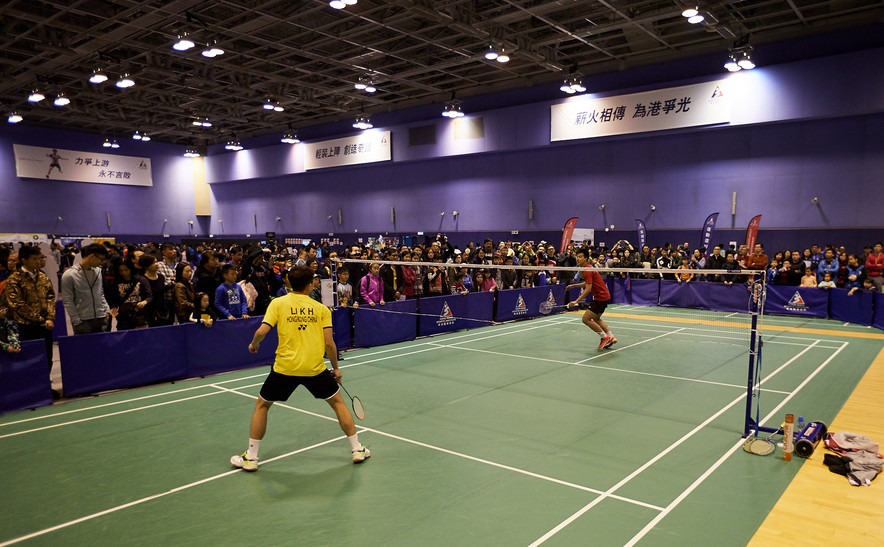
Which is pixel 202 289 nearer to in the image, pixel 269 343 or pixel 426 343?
pixel 269 343

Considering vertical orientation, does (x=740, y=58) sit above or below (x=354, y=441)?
above

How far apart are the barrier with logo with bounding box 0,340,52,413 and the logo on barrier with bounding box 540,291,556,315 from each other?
13799mm

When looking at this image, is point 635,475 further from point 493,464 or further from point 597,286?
point 597,286

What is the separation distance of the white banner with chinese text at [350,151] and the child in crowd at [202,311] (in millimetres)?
20930

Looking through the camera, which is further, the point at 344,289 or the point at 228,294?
the point at 344,289

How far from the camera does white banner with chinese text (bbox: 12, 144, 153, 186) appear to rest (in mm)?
30938

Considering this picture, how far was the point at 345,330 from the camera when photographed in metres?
12.6

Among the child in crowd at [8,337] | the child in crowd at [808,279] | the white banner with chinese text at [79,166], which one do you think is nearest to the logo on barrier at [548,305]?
the child in crowd at [808,279]

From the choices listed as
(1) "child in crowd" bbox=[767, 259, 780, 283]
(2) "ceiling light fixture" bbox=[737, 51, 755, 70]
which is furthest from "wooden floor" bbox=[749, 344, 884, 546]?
(2) "ceiling light fixture" bbox=[737, 51, 755, 70]

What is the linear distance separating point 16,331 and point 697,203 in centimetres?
2212

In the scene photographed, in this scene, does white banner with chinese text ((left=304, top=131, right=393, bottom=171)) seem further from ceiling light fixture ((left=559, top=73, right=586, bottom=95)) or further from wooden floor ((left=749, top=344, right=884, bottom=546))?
wooden floor ((left=749, top=344, right=884, bottom=546))

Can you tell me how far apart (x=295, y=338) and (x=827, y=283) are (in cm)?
1762

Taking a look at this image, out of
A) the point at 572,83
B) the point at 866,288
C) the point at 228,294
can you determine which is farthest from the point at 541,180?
the point at 228,294

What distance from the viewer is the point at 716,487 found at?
5617 mm
